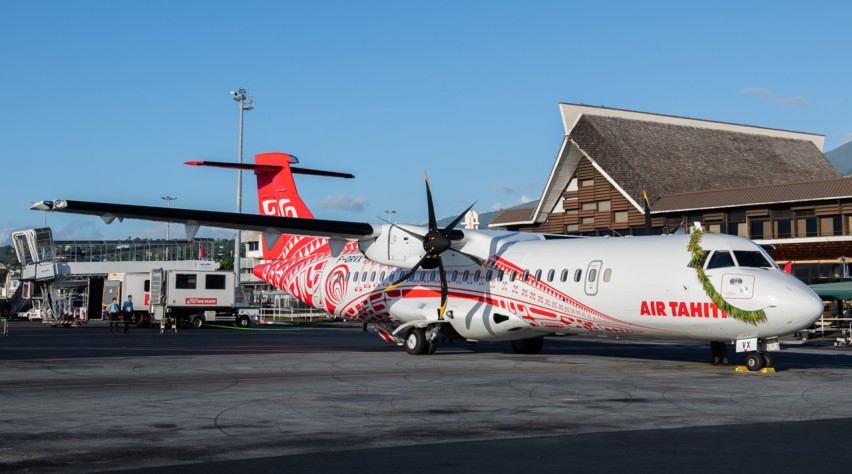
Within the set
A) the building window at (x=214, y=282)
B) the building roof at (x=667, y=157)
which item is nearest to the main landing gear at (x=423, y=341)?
the building roof at (x=667, y=157)

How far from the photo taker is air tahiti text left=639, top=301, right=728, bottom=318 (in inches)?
753

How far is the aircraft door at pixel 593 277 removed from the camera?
838 inches

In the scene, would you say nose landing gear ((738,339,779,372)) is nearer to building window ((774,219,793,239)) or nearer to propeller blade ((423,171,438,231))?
propeller blade ((423,171,438,231))

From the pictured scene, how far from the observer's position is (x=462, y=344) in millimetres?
31031

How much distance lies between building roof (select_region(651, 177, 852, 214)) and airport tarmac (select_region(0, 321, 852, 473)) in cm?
1917

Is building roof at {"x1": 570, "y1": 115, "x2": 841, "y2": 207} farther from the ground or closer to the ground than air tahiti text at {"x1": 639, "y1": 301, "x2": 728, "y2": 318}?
farther from the ground

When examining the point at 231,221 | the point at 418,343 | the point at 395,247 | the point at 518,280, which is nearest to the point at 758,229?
the point at 518,280

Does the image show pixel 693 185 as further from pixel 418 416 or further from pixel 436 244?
pixel 418 416

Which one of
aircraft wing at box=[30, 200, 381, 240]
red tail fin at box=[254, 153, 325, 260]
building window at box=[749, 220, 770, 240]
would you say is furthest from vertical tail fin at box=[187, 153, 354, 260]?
building window at box=[749, 220, 770, 240]

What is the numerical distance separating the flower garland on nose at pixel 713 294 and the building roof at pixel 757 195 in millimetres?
22122

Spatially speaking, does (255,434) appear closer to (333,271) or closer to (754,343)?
(754,343)

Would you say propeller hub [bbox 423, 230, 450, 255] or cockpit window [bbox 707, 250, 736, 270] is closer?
cockpit window [bbox 707, 250, 736, 270]

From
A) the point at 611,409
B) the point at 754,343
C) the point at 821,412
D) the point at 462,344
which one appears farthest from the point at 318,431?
the point at 462,344

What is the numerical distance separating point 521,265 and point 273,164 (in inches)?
430
